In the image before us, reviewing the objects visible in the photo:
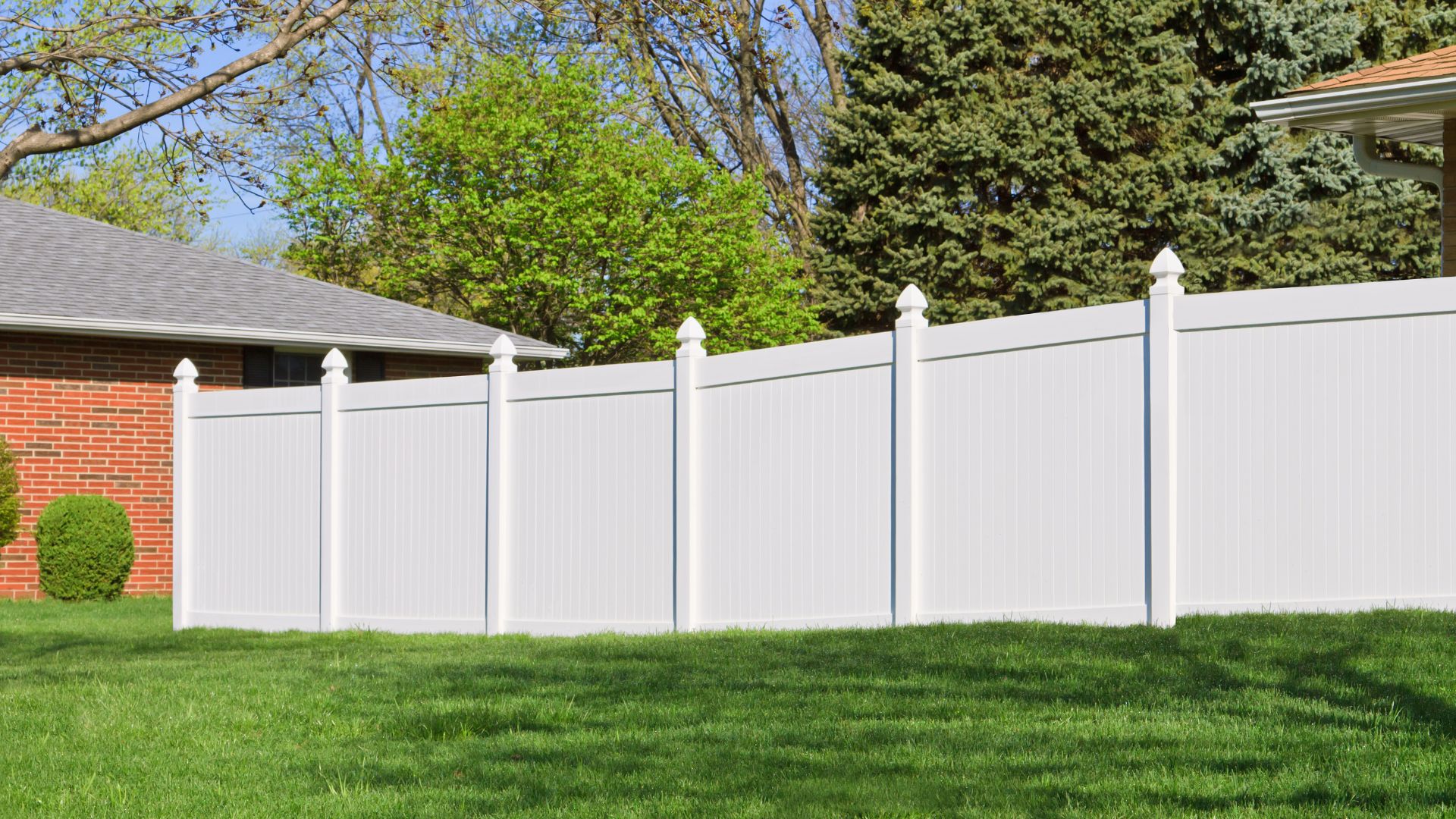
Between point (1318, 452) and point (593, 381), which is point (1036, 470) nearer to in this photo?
point (1318, 452)

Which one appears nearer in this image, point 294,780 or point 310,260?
point 294,780

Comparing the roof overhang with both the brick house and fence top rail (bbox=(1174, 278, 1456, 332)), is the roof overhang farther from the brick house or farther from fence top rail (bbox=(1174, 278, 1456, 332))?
the brick house

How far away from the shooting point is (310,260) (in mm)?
26109

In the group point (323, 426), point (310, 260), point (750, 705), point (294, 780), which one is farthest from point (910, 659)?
point (310, 260)

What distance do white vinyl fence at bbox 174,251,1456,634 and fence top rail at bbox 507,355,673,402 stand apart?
21mm

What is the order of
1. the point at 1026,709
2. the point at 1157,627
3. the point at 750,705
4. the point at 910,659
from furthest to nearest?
the point at 1157,627 < the point at 910,659 < the point at 750,705 < the point at 1026,709

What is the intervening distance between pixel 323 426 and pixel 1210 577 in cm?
631

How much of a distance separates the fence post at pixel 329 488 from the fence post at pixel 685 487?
2.95 metres

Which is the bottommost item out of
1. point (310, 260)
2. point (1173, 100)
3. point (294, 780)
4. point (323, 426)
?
point (294, 780)

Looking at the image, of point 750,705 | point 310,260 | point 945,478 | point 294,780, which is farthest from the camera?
point 310,260

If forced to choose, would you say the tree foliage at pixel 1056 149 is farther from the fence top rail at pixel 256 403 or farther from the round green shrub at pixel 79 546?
the fence top rail at pixel 256 403

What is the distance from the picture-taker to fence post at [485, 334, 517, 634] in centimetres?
1005

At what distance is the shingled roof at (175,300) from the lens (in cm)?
1605

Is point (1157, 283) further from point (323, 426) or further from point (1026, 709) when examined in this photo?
point (323, 426)
